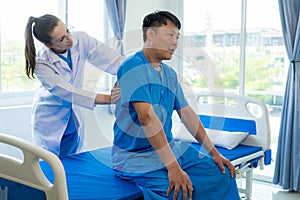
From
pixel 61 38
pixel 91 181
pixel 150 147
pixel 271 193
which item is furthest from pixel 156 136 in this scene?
pixel 271 193

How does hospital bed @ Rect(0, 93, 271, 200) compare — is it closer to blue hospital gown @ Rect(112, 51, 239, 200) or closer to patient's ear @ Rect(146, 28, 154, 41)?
blue hospital gown @ Rect(112, 51, 239, 200)

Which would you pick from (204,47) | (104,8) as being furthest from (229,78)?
(104,8)

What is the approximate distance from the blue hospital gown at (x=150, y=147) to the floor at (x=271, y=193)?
1.36 metres

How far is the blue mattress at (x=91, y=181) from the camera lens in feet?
5.11

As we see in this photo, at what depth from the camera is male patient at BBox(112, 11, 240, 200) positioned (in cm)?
164

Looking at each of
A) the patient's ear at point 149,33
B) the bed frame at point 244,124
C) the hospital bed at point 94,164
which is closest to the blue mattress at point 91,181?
the hospital bed at point 94,164

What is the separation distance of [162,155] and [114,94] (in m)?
0.38

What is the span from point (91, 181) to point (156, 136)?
38 cm

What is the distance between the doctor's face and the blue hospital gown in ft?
1.67

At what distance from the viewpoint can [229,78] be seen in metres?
3.67

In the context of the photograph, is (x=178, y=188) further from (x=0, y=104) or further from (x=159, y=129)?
(x=0, y=104)

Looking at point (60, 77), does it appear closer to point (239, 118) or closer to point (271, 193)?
point (239, 118)

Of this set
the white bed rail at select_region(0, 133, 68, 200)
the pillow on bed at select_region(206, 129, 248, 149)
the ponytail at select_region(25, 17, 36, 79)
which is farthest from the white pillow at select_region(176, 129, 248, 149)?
the white bed rail at select_region(0, 133, 68, 200)

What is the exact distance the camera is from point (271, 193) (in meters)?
3.15
